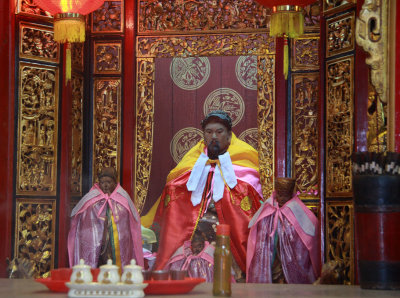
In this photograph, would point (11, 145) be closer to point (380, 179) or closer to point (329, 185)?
point (329, 185)

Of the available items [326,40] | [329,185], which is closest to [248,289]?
[329,185]

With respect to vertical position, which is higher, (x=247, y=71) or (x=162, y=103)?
(x=247, y=71)

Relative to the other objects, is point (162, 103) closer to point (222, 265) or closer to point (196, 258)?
point (196, 258)

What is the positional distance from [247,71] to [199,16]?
0.61m

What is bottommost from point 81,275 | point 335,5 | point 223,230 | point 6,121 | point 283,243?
point 283,243

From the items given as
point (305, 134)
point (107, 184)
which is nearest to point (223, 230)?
point (107, 184)

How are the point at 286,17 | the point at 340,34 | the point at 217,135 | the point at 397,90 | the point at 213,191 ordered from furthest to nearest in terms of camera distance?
1. the point at 217,135
2. the point at 213,191
3. the point at 340,34
4. the point at 286,17
5. the point at 397,90

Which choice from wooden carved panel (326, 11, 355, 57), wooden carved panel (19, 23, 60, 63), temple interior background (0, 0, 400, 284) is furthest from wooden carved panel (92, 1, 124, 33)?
wooden carved panel (326, 11, 355, 57)

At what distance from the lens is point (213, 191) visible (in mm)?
5934

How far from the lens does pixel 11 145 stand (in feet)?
18.5

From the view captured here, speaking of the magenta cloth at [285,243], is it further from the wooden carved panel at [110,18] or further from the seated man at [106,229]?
the wooden carved panel at [110,18]

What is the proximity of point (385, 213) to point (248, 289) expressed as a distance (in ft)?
2.05

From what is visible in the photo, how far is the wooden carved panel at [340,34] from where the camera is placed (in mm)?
5367

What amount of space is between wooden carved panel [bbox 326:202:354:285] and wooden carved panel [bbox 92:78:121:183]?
6.21 feet
